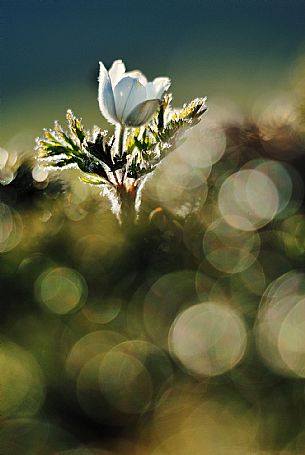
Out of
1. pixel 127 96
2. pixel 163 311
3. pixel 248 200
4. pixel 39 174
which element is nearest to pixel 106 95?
pixel 127 96

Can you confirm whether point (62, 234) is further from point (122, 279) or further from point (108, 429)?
point (108, 429)

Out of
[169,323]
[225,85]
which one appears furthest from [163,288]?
[225,85]

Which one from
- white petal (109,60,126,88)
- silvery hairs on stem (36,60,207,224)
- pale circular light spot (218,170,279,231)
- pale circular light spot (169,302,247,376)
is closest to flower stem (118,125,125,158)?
silvery hairs on stem (36,60,207,224)

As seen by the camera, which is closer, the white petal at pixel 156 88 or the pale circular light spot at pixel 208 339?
the pale circular light spot at pixel 208 339

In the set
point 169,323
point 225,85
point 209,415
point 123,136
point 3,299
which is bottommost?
point 209,415

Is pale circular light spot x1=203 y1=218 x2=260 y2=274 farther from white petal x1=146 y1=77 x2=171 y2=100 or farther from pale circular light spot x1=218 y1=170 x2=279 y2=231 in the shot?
white petal x1=146 y1=77 x2=171 y2=100

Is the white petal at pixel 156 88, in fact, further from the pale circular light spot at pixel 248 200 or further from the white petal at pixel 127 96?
the pale circular light spot at pixel 248 200

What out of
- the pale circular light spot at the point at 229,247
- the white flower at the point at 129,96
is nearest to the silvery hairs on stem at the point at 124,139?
the white flower at the point at 129,96
